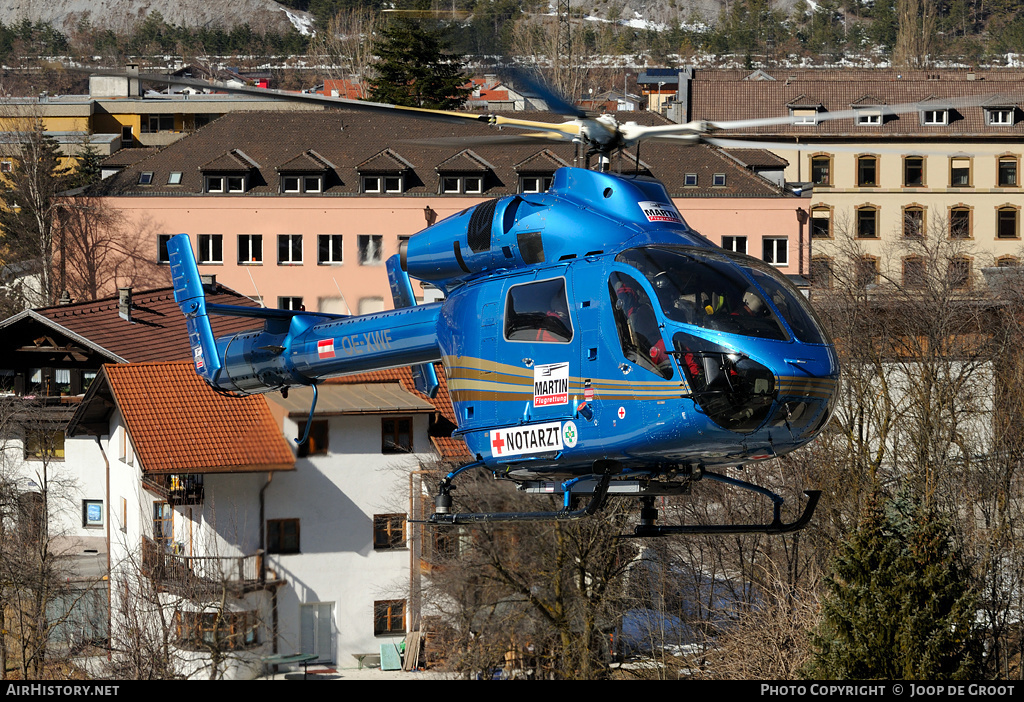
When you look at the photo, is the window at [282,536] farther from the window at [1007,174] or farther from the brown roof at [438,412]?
the window at [1007,174]

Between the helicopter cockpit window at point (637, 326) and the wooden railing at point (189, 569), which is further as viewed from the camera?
the wooden railing at point (189, 569)

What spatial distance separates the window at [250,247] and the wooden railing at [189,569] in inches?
959

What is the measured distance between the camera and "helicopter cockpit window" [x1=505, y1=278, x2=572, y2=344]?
14664 millimetres

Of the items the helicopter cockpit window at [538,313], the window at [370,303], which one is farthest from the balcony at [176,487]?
the helicopter cockpit window at [538,313]

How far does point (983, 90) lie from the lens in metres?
79.2

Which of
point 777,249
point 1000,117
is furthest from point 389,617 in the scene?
point 1000,117

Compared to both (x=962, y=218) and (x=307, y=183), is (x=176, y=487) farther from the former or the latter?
(x=962, y=218)

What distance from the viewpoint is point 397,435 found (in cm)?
4612

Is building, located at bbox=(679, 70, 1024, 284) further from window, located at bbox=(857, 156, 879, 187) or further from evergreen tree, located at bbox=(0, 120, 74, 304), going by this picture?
evergreen tree, located at bbox=(0, 120, 74, 304)

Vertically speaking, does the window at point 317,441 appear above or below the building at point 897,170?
below

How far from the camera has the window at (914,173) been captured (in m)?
76.3

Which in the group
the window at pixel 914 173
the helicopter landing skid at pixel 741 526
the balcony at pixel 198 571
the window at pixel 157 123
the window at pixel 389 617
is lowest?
the window at pixel 389 617

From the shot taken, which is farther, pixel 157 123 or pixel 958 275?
pixel 157 123

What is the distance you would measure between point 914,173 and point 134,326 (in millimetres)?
45621
